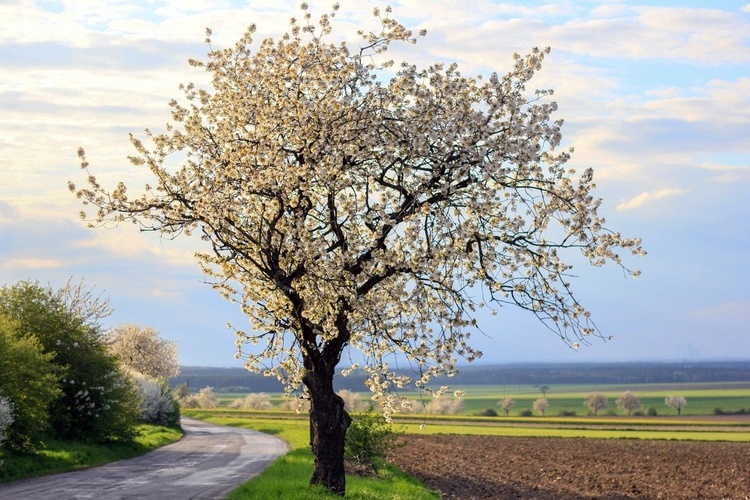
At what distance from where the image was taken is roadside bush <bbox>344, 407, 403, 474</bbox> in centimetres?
3700

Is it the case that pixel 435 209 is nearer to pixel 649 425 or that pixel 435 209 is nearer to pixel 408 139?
pixel 408 139

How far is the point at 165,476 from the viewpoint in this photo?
33.9m

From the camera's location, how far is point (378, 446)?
3772cm

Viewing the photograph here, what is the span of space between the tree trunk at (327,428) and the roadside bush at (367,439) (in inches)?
549

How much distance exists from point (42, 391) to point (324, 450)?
18.2 metres

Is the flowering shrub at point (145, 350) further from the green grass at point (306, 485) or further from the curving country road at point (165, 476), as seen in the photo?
the green grass at point (306, 485)

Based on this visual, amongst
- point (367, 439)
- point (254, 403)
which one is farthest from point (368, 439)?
point (254, 403)

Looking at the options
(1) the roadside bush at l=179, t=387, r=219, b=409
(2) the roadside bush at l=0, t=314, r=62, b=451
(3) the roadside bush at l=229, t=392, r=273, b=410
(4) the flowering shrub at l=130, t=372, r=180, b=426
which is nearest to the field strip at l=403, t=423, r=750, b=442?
(4) the flowering shrub at l=130, t=372, r=180, b=426

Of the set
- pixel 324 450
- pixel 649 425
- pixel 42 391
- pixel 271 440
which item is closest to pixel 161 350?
pixel 271 440

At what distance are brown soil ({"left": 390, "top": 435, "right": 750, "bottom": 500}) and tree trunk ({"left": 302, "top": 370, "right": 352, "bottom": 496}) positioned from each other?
12.5 metres

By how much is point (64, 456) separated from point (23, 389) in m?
4.10

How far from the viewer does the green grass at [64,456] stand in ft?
109

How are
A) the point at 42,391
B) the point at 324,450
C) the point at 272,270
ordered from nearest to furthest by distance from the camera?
the point at 272,270
the point at 324,450
the point at 42,391

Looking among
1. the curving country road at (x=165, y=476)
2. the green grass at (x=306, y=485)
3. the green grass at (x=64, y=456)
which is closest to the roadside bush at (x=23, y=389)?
the green grass at (x=64, y=456)
